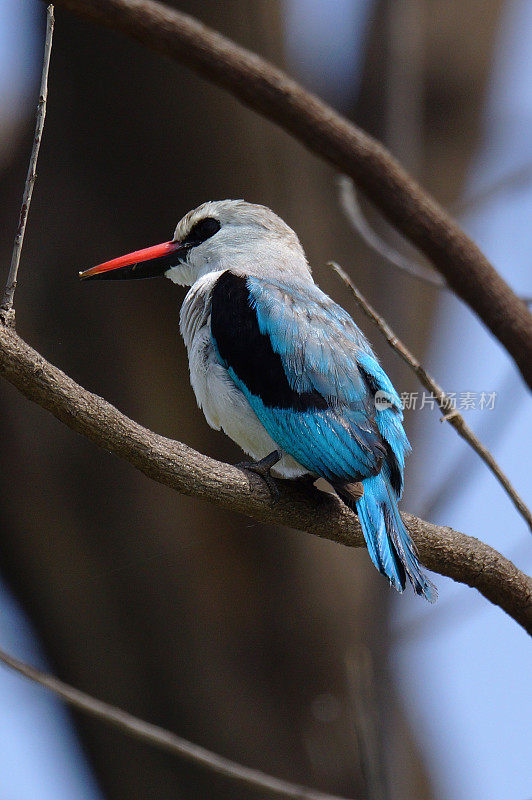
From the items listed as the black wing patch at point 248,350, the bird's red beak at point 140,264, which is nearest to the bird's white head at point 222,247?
the bird's red beak at point 140,264

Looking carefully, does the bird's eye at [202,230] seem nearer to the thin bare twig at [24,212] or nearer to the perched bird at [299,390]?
the perched bird at [299,390]

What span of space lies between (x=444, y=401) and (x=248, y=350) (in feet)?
1.99

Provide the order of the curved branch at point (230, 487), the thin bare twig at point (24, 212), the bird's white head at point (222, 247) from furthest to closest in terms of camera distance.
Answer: the bird's white head at point (222, 247) → the curved branch at point (230, 487) → the thin bare twig at point (24, 212)

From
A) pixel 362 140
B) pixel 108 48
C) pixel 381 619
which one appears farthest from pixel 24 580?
pixel 362 140

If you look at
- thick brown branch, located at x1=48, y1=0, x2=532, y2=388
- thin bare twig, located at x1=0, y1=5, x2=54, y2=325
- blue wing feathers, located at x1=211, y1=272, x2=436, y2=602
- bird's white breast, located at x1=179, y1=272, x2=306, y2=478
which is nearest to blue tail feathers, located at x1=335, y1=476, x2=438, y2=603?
blue wing feathers, located at x1=211, y1=272, x2=436, y2=602

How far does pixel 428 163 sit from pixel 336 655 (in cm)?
320

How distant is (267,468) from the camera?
8.80 feet

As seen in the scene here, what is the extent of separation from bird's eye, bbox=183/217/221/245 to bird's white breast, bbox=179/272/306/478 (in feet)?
0.92

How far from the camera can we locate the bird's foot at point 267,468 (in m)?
2.56

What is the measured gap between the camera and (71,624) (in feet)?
18.7

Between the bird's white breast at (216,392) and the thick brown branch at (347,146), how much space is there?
1.82 feet

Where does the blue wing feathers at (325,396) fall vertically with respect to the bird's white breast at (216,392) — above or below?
above

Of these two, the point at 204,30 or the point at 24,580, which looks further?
the point at 24,580

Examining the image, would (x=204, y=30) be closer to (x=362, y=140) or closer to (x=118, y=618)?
(x=362, y=140)
